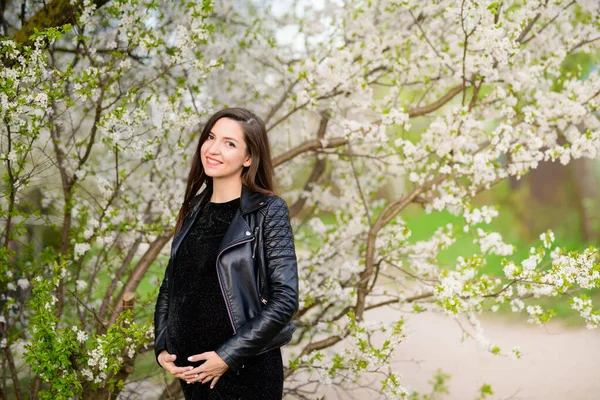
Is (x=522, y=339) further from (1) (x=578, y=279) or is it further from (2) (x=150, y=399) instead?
(1) (x=578, y=279)

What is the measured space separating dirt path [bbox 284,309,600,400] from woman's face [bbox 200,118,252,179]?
3203mm

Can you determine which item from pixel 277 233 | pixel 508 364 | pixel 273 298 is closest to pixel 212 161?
pixel 277 233

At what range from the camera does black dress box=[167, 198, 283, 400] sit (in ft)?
5.27

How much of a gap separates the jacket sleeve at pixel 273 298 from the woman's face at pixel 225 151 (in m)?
0.18

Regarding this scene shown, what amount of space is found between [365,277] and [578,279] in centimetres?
114

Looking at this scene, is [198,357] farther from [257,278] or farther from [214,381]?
[257,278]

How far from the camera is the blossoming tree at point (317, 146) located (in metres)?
2.41

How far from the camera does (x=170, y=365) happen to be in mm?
1688

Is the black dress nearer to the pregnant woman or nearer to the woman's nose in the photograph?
the pregnant woman

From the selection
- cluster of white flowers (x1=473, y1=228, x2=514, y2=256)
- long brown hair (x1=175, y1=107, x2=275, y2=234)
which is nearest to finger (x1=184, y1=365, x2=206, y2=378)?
long brown hair (x1=175, y1=107, x2=275, y2=234)

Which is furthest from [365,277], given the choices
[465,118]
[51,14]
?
[51,14]

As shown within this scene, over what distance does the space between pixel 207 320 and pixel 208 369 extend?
161 mm

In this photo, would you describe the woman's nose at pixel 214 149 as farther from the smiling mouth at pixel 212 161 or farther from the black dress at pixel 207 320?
the black dress at pixel 207 320

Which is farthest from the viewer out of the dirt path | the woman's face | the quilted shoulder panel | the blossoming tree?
the dirt path
